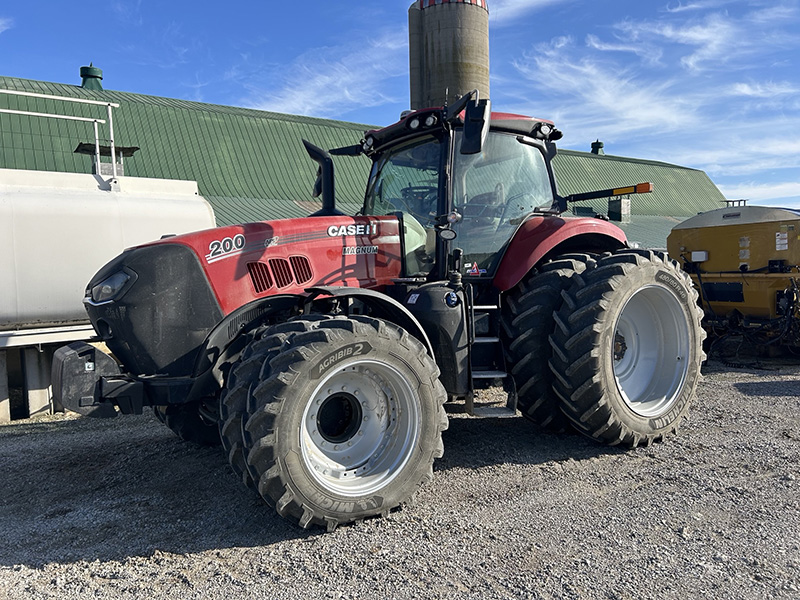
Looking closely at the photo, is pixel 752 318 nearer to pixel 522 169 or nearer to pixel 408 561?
pixel 522 169

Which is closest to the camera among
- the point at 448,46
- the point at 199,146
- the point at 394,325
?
the point at 394,325

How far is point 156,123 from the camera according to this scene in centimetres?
A: 1549

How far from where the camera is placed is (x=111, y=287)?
3.89 meters

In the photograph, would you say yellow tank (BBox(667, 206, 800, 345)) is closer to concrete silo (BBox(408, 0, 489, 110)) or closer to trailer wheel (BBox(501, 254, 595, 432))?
trailer wheel (BBox(501, 254, 595, 432))

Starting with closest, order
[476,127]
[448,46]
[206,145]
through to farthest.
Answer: [476,127], [206,145], [448,46]

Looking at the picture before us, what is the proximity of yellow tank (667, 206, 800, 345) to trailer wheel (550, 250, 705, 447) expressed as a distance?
443 centimetres

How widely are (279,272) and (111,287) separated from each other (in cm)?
103

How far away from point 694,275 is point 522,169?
19.3 feet

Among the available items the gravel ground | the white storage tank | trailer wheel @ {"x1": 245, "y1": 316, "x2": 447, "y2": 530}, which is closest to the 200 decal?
trailer wheel @ {"x1": 245, "y1": 316, "x2": 447, "y2": 530}

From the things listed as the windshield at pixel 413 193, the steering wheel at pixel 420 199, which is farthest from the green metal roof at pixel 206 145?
the steering wheel at pixel 420 199

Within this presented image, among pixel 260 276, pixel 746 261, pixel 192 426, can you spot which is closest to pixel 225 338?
pixel 260 276

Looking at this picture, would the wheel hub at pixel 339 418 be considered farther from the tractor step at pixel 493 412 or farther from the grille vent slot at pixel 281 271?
the tractor step at pixel 493 412

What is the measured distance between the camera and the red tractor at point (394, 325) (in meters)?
3.48

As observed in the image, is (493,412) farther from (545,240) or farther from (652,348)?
(652,348)
